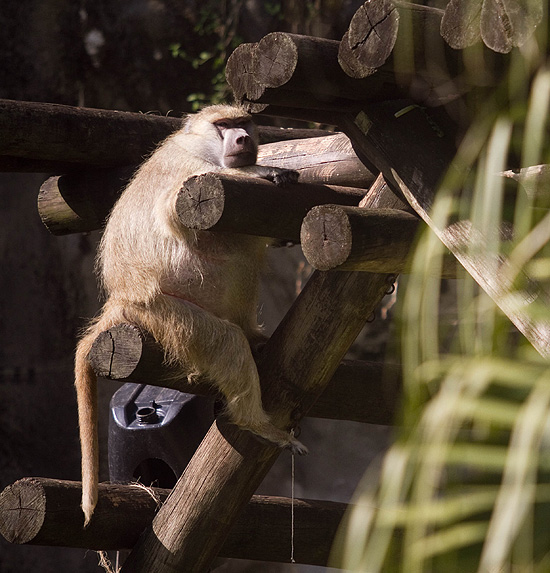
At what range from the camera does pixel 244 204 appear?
252 centimetres

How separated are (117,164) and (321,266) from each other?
5.36 feet

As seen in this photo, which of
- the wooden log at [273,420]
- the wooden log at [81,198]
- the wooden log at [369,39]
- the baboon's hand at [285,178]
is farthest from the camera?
the wooden log at [81,198]

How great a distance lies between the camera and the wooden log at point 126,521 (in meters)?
2.98

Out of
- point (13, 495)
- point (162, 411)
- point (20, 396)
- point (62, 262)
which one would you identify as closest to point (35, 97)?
point (62, 262)

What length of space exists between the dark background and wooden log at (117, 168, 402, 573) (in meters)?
2.62

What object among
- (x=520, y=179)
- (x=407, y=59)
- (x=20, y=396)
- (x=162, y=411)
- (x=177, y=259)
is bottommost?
(x=20, y=396)

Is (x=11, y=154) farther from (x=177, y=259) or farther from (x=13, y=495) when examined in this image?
(x=13, y=495)

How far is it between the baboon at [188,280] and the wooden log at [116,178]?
0.72ft

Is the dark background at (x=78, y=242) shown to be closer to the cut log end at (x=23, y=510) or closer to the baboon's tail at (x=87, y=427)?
the baboon's tail at (x=87, y=427)

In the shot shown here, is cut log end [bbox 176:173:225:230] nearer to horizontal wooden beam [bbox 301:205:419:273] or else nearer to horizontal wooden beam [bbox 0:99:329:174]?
horizontal wooden beam [bbox 301:205:419:273]

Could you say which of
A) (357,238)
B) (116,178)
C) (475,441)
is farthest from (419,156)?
(116,178)

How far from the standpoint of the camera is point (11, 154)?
333 centimetres

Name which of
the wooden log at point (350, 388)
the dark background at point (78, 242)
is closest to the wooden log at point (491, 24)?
the wooden log at point (350, 388)

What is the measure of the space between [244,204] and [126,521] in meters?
1.40
